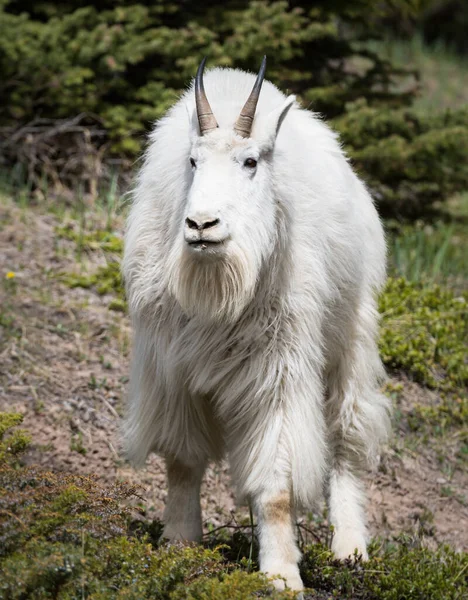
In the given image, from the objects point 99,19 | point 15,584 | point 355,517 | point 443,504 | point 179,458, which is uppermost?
point 99,19

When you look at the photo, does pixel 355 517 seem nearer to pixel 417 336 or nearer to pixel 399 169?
pixel 417 336

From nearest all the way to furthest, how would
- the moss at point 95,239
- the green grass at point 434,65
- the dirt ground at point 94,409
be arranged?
the dirt ground at point 94,409 < the moss at point 95,239 < the green grass at point 434,65

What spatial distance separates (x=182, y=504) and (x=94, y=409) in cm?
160

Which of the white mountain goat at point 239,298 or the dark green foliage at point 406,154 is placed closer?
the white mountain goat at point 239,298

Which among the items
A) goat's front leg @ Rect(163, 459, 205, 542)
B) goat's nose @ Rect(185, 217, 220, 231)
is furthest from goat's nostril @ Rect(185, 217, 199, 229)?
goat's front leg @ Rect(163, 459, 205, 542)

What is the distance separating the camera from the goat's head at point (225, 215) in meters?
3.75

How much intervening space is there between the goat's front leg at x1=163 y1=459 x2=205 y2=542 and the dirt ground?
2.56ft

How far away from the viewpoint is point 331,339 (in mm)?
4844

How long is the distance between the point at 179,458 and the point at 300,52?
4.68 meters

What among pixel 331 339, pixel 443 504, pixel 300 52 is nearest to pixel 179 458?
pixel 331 339

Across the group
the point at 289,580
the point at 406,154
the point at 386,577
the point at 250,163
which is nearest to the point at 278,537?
the point at 289,580

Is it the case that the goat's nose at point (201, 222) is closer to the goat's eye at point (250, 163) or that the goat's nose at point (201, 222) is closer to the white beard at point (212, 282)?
the white beard at point (212, 282)

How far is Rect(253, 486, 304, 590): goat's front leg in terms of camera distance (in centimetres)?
400

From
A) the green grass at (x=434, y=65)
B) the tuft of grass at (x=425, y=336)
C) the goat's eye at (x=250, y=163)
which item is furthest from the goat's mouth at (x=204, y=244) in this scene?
the green grass at (x=434, y=65)
